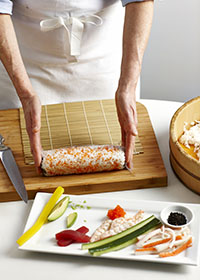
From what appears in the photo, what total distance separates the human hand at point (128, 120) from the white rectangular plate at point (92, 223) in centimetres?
22

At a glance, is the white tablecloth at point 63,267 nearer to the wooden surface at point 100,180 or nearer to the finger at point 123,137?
the wooden surface at point 100,180

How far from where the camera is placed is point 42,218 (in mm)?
1636

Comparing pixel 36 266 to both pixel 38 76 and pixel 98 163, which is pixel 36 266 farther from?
pixel 38 76

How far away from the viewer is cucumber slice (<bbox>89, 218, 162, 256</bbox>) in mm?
1480

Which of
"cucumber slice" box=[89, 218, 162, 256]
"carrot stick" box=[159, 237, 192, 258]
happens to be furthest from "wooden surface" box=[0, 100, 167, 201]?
"carrot stick" box=[159, 237, 192, 258]

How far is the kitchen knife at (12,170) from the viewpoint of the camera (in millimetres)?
1765

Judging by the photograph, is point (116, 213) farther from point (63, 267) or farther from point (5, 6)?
point (5, 6)

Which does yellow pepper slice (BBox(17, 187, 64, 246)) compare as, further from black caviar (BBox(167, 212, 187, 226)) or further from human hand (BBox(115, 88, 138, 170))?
black caviar (BBox(167, 212, 187, 226))

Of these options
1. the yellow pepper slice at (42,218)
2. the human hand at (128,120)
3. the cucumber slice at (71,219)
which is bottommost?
the cucumber slice at (71,219)

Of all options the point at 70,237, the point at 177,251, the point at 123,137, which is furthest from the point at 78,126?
the point at 177,251

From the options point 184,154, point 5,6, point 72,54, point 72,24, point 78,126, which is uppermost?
point 5,6

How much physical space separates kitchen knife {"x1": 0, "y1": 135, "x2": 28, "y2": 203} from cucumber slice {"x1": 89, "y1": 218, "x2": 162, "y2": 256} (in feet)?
1.31

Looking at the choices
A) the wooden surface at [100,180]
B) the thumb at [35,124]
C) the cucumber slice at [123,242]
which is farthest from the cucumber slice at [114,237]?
the thumb at [35,124]

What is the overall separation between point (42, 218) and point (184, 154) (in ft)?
1.74
